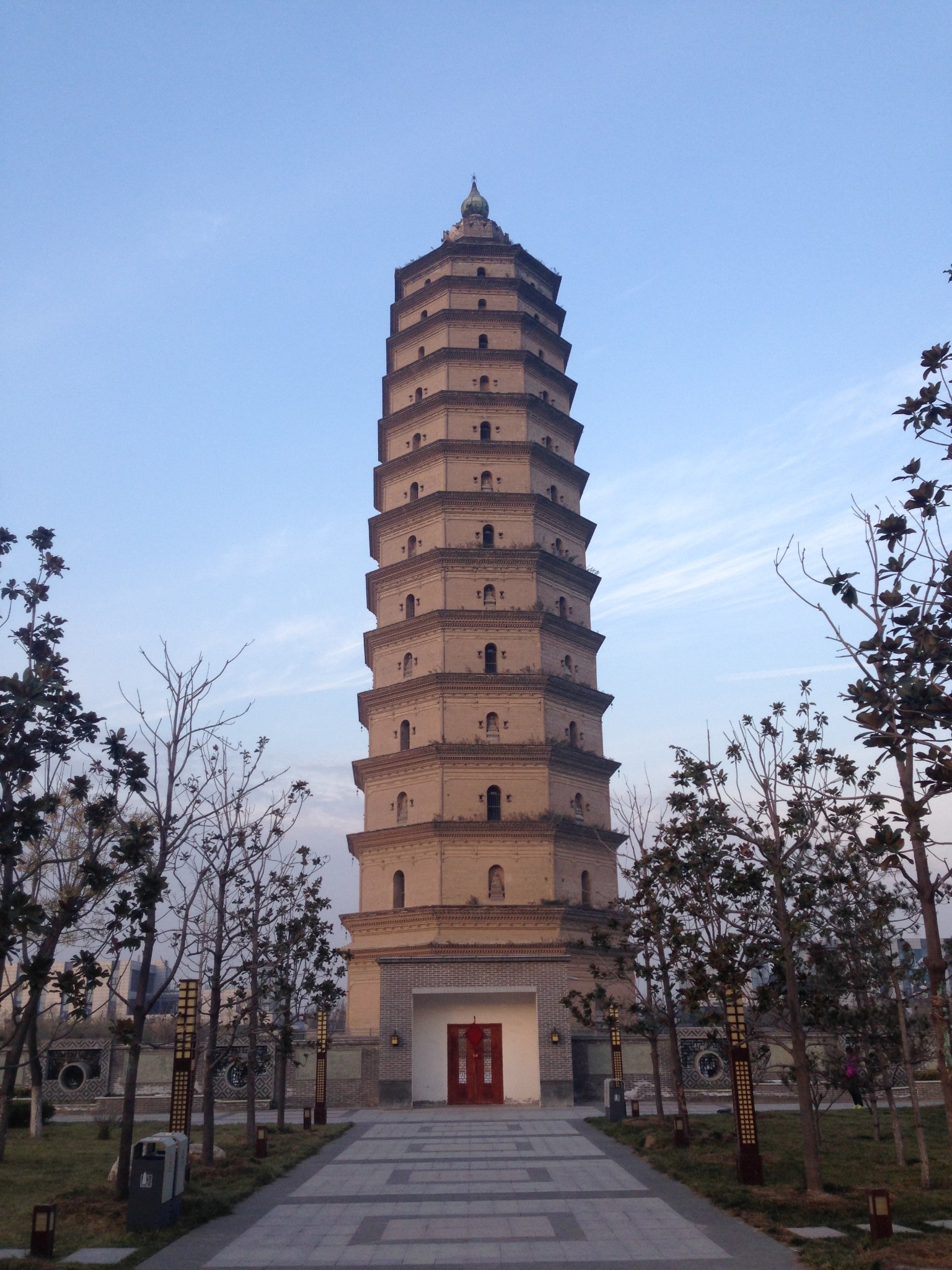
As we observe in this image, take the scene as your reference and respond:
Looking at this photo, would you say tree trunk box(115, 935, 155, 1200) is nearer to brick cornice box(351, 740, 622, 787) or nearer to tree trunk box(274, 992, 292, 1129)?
tree trunk box(274, 992, 292, 1129)

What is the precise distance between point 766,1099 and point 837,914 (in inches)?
528

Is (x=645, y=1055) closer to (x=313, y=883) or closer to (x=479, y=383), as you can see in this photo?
(x=313, y=883)

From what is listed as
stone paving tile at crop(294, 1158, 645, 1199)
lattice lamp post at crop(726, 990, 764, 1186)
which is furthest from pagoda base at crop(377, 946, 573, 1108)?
lattice lamp post at crop(726, 990, 764, 1186)

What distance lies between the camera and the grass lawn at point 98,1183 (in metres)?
11.9

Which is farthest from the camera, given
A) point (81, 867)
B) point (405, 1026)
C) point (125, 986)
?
point (125, 986)

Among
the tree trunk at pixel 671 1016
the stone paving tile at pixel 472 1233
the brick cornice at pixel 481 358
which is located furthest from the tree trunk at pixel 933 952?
the brick cornice at pixel 481 358

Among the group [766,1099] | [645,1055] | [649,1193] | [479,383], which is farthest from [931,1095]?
[479,383]

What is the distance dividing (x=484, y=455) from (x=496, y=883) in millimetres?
13680

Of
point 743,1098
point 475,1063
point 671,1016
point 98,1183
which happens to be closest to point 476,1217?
point 743,1098

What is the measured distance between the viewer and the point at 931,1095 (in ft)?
95.2

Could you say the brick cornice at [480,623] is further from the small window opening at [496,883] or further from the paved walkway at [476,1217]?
the paved walkway at [476,1217]

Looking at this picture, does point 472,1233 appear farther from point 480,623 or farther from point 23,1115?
point 480,623

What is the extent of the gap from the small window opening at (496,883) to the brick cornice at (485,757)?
130cm

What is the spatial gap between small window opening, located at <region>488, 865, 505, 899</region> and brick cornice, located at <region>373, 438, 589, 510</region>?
1308 centimetres
